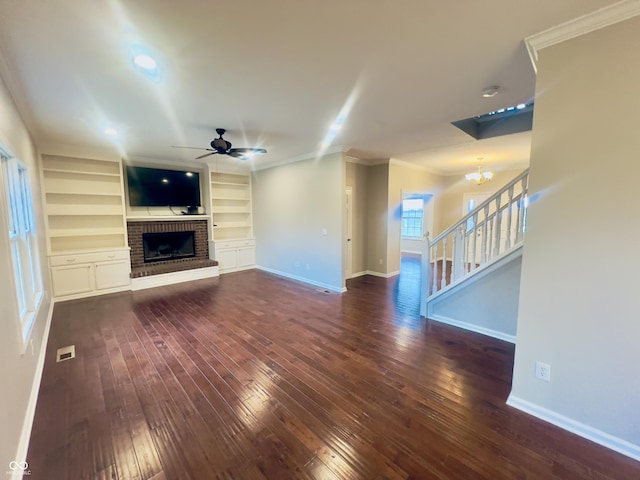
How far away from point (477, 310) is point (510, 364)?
0.83 m

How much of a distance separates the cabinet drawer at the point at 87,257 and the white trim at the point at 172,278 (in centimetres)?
55

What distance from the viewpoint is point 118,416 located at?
82.2 inches

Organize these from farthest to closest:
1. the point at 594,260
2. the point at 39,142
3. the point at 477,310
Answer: the point at 39,142 < the point at 477,310 < the point at 594,260

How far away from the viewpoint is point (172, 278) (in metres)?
5.96

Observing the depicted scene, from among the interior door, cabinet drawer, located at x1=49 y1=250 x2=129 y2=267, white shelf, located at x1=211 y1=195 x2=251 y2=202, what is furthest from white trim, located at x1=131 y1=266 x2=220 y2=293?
the interior door

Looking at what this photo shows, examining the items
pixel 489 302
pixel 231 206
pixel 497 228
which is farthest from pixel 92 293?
pixel 497 228

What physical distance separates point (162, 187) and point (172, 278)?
2050 mm

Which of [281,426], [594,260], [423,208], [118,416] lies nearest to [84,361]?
[118,416]

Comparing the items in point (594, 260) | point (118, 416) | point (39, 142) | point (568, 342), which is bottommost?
point (118, 416)

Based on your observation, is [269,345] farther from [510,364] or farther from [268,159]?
[268,159]

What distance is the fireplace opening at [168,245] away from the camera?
20.0 feet

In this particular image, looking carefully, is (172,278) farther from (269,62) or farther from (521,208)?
(521,208)

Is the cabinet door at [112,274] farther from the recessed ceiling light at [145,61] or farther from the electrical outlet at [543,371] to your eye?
the electrical outlet at [543,371]

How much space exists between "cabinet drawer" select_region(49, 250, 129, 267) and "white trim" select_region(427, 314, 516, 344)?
5810 millimetres
